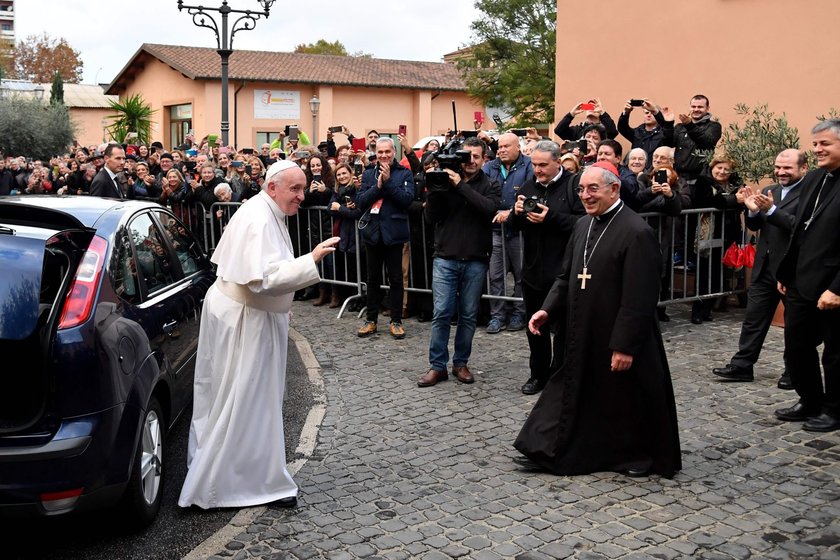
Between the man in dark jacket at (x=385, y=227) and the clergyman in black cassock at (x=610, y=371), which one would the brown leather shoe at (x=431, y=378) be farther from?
the clergyman in black cassock at (x=610, y=371)

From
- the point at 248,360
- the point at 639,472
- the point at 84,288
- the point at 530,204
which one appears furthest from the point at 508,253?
the point at 84,288

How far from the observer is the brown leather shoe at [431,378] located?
25.4 ft

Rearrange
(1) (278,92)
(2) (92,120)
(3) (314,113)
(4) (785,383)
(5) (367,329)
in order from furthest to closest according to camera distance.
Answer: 1. (2) (92,120)
2. (1) (278,92)
3. (3) (314,113)
4. (5) (367,329)
5. (4) (785,383)

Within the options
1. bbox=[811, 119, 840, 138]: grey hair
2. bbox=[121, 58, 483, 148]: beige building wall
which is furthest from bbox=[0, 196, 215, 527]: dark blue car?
bbox=[121, 58, 483, 148]: beige building wall

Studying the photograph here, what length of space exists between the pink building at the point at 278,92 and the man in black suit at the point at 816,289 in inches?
1495

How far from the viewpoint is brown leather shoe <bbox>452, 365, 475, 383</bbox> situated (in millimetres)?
7797

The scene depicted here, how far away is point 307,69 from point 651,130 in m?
38.0

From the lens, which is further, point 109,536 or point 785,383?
point 785,383

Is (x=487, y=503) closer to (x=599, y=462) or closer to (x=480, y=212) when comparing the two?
(x=599, y=462)

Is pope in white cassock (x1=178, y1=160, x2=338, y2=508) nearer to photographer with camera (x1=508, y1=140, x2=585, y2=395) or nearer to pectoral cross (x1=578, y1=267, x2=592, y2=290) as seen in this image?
pectoral cross (x1=578, y1=267, x2=592, y2=290)

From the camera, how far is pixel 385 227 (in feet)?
31.6

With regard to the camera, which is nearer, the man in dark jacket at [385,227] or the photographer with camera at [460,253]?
the photographer with camera at [460,253]

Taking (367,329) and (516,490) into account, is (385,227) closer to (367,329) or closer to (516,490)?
(367,329)

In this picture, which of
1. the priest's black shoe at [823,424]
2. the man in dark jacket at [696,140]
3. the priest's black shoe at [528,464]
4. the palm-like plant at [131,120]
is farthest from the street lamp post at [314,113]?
the priest's black shoe at [528,464]
